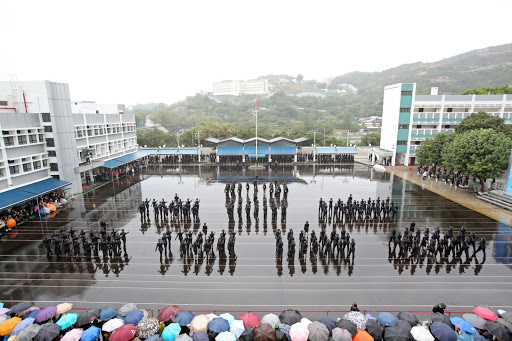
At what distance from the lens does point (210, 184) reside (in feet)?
90.4

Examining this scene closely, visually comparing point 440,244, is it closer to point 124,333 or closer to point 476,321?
point 476,321

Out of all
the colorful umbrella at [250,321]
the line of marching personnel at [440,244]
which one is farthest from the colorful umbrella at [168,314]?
the line of marching personnel at [440,244]

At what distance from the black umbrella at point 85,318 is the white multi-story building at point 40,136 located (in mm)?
15114

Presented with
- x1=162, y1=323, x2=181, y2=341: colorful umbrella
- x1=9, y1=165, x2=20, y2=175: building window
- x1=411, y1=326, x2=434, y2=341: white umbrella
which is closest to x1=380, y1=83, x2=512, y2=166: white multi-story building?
x1=411, y1=326, x2=434, y2=341: white umbrella

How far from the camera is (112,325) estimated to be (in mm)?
7738

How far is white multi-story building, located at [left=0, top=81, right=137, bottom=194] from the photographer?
759 inches

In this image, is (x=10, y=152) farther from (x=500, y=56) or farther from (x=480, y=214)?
(x=500, y=56)

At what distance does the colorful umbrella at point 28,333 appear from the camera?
7266mm

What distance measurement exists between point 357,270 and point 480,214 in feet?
40.7

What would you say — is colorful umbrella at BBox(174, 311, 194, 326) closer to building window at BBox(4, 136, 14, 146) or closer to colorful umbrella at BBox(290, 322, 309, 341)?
colorful umbrella at BBox(290, 322, 309, 341)

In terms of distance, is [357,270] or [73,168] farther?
[73,168]

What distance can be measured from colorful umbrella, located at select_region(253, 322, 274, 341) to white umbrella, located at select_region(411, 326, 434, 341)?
3362 mm

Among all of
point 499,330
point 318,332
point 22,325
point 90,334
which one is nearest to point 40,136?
point 22,325

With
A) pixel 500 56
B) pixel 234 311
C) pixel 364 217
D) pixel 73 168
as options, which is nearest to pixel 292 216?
pixel 364 217
